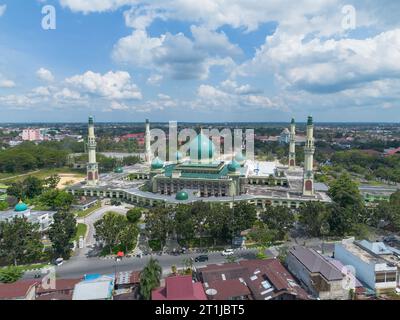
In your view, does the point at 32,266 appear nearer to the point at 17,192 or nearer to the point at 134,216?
the point at 134,216

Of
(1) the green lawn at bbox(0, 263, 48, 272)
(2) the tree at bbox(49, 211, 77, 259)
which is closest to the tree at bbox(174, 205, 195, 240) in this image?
(2) the tree at bbox(49, 211, 77, 259)

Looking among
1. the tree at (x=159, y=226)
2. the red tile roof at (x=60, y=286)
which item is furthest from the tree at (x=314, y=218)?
the red tile roof at (x=60, y=286)

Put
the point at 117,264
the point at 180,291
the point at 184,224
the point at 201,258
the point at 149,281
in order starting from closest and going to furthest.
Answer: the point at 180,291 < the point at 149,281 < the point at 117,264 < the point at 201,258 < the point at 184,224

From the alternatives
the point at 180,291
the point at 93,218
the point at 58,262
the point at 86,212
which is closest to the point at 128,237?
the point at 58,262

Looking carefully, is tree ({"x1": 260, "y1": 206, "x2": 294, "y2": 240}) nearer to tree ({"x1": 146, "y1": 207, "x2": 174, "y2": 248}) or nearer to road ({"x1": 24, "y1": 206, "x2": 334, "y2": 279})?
road ({"x1": 24, "y1": 206, "x2": 334, "y2": 279})

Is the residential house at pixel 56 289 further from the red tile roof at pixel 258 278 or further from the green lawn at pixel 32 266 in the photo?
the red tile roof at pixel 258 278
